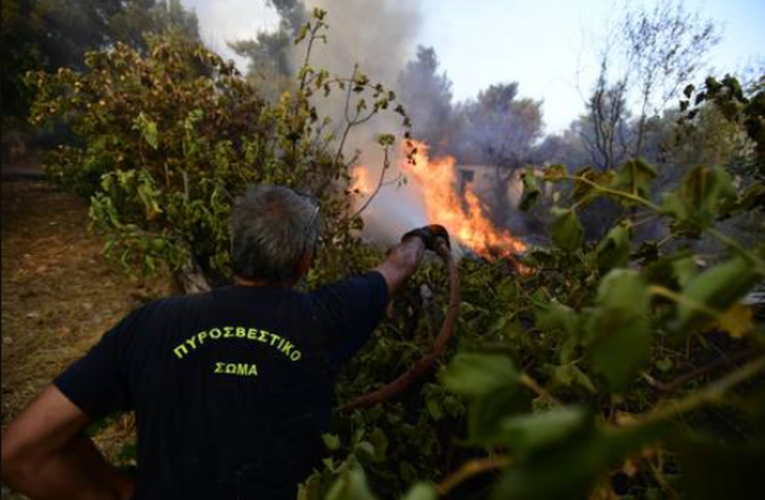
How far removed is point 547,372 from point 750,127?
4.73ft

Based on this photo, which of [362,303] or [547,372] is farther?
[362,303]

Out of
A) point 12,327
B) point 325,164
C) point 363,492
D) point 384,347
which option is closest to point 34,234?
point 12,327

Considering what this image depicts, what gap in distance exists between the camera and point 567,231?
1.31 m

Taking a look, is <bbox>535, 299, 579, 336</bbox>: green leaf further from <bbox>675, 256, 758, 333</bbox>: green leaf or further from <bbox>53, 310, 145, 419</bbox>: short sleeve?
<bbox>53, 310, 145, 419</bbox>: short sleeve

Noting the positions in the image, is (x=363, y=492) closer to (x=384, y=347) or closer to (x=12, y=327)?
(x=384, y=347)

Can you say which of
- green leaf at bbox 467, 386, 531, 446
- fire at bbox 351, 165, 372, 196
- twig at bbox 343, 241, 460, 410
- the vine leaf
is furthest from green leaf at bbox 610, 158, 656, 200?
fire at bbox 351, 165, 372, 196

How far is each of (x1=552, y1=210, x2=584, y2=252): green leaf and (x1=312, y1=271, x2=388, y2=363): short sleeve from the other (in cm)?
119

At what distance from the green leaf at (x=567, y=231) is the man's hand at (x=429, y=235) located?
1557 mm

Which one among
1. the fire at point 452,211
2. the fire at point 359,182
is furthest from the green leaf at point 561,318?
the fire at point 452,211

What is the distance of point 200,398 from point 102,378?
1.22 feet

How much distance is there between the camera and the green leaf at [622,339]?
0.66m

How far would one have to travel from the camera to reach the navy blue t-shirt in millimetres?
2039

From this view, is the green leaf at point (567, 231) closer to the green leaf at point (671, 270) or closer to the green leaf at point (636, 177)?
the green leaf at point (636, 177)

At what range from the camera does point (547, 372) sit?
2.15 meters
